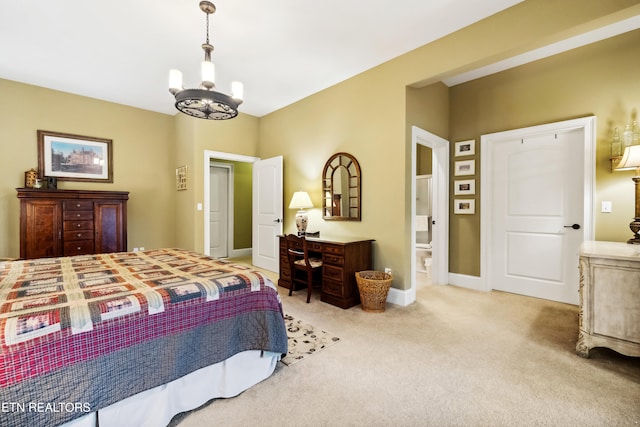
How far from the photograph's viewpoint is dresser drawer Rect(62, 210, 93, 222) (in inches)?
150

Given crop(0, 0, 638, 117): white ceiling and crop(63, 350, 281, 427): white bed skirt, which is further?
crop(0, 0, 638, 117): white ceiling

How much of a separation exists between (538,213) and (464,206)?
827 millimetres

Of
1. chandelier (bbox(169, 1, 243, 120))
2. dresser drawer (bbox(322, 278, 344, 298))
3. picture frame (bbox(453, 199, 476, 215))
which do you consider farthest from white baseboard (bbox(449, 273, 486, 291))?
chandelier (bbox(169, 1, 243, 120))

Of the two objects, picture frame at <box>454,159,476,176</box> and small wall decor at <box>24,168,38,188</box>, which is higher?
picture frame at <box>454,159,476,176</box>

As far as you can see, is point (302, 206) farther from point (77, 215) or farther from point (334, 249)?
point (77, 215)

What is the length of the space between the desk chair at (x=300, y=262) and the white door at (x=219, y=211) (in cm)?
317

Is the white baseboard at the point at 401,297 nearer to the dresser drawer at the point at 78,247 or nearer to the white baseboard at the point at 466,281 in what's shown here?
the white baseboard at the point at 466,281

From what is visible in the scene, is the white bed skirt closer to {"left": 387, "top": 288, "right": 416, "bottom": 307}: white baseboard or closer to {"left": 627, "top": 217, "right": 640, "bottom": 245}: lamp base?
{"left": 387, "top": 288, "right": 416, "bottom": 307}: white baseboard

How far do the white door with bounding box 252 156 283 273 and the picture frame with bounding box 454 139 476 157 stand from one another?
269cm

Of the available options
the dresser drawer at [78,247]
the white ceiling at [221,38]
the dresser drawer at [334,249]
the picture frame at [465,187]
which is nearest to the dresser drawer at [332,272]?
the dresser drawer at [334,249]

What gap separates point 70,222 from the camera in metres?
3.84

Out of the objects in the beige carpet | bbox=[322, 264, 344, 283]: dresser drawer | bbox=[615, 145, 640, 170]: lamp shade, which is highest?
bbox=[615, 145, 640, 170]: lamp shade

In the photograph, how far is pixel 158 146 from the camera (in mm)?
5160

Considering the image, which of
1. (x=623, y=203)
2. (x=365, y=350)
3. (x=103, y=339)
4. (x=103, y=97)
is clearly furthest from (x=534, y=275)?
(x=103, y=97)
